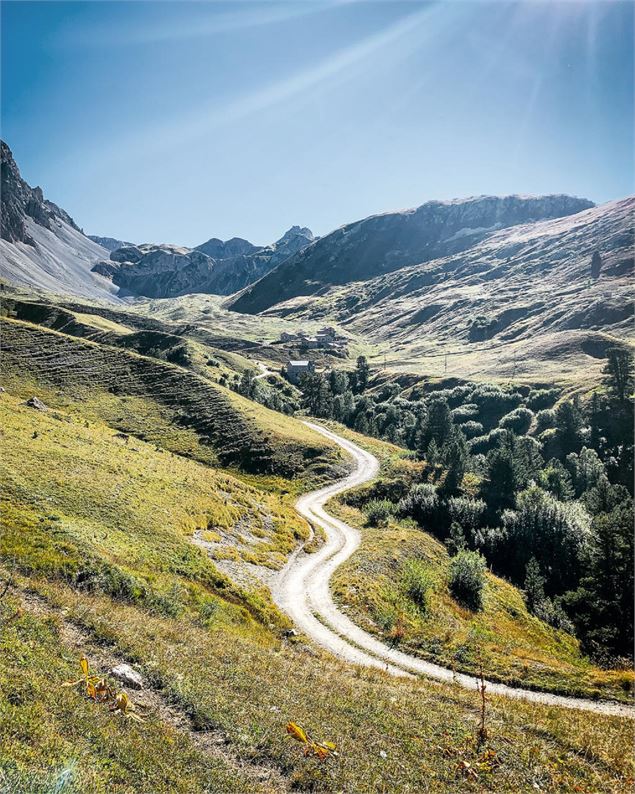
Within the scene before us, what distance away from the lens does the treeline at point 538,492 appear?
47688mm

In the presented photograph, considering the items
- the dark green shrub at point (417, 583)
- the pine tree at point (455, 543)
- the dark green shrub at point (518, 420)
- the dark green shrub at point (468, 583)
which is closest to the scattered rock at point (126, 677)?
the dark green shrub at point (417, 583)

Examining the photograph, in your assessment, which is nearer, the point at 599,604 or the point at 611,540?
the point at 599,604

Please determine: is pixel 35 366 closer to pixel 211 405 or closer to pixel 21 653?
pixel 211 405

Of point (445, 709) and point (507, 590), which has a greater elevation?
point (445, 709)

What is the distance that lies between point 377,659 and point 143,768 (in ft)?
→ 66.8

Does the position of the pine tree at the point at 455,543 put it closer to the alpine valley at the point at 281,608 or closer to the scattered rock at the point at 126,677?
the alpine valley at the point at 281,608

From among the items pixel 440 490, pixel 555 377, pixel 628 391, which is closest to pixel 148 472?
pixel 440 490

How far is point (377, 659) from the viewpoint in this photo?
2747 cm

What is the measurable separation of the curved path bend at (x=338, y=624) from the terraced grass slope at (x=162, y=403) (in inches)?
869

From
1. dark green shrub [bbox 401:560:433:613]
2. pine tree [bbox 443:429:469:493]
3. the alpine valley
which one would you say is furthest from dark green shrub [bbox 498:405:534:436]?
dark green shrub [bbox 401:560:433:613]

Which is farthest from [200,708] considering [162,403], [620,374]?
[620,374]

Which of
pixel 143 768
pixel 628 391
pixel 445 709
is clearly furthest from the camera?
pixel 628 391

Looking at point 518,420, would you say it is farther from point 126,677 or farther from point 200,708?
point 126,677

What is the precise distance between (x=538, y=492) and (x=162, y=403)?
239 feet
